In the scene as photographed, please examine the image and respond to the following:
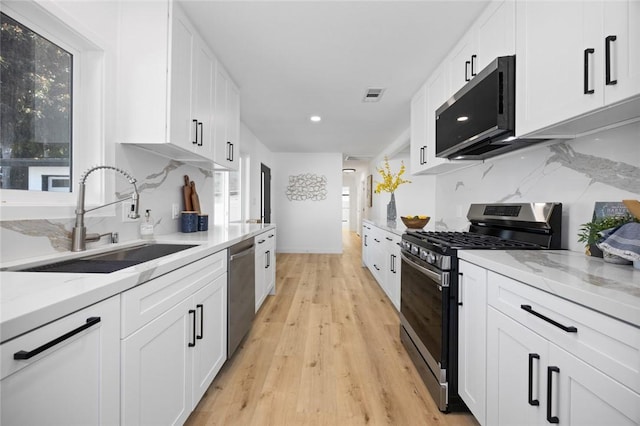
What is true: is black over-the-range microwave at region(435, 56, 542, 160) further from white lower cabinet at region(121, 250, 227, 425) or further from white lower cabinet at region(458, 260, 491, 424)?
white lower cabinet at region(121, 250, 227, 425)

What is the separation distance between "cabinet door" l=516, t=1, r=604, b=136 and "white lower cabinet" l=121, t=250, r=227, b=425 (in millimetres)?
1776

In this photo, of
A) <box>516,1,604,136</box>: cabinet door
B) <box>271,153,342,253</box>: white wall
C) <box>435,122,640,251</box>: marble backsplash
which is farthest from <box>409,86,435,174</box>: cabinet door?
<box>271,153,342,253</box>: white wall

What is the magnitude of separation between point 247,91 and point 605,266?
3231 millimetres

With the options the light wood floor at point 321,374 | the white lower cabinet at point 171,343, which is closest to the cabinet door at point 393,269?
the light wood floor at point 321,374

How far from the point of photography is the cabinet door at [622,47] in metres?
0.92

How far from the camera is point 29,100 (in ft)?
4.14

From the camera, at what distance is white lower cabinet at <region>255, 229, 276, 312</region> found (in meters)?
2.87

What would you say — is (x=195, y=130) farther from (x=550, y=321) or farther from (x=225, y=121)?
(x=550, y=321)

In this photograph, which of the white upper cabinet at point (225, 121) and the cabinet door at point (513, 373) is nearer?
the cabinet door at point (513, 373)

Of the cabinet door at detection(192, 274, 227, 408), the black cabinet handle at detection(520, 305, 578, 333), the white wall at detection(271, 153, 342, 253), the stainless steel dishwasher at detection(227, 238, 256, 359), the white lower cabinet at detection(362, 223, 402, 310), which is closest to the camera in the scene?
the black cabinet handle at detection(520, 305, 578, 333)

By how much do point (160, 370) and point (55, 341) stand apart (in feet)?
1.86

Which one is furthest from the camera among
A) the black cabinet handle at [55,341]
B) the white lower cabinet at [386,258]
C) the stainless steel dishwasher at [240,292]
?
the white lower cabinet at [386,258]

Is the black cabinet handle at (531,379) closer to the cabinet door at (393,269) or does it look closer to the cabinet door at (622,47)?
the cabinet door at (622,47)

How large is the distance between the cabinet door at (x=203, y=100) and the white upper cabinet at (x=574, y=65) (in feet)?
6.50
